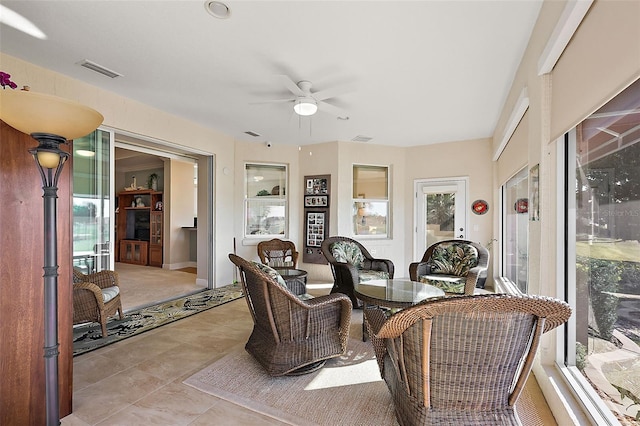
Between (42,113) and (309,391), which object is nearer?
(42,113)

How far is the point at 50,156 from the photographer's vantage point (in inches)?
62.1

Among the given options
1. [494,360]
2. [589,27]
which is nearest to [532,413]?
[494,360]

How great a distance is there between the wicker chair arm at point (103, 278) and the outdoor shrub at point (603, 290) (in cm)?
435

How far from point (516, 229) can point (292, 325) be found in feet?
11.5

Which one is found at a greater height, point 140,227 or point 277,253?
point 140,227

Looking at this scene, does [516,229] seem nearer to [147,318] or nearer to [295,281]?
[295,281]

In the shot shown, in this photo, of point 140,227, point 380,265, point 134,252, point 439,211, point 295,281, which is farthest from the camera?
point 140,227

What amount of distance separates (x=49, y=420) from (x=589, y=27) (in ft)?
11.6

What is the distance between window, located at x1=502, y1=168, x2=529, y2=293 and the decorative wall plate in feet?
1.11

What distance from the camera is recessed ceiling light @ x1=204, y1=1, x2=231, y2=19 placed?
2.08 meters

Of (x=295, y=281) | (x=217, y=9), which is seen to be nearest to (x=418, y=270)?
(x=295, y=281)

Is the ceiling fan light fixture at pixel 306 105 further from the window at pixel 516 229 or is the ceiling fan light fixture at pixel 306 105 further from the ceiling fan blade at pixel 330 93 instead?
the window at pixel 516 229

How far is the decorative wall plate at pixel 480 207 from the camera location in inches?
213

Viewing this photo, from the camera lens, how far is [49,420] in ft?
5.35
